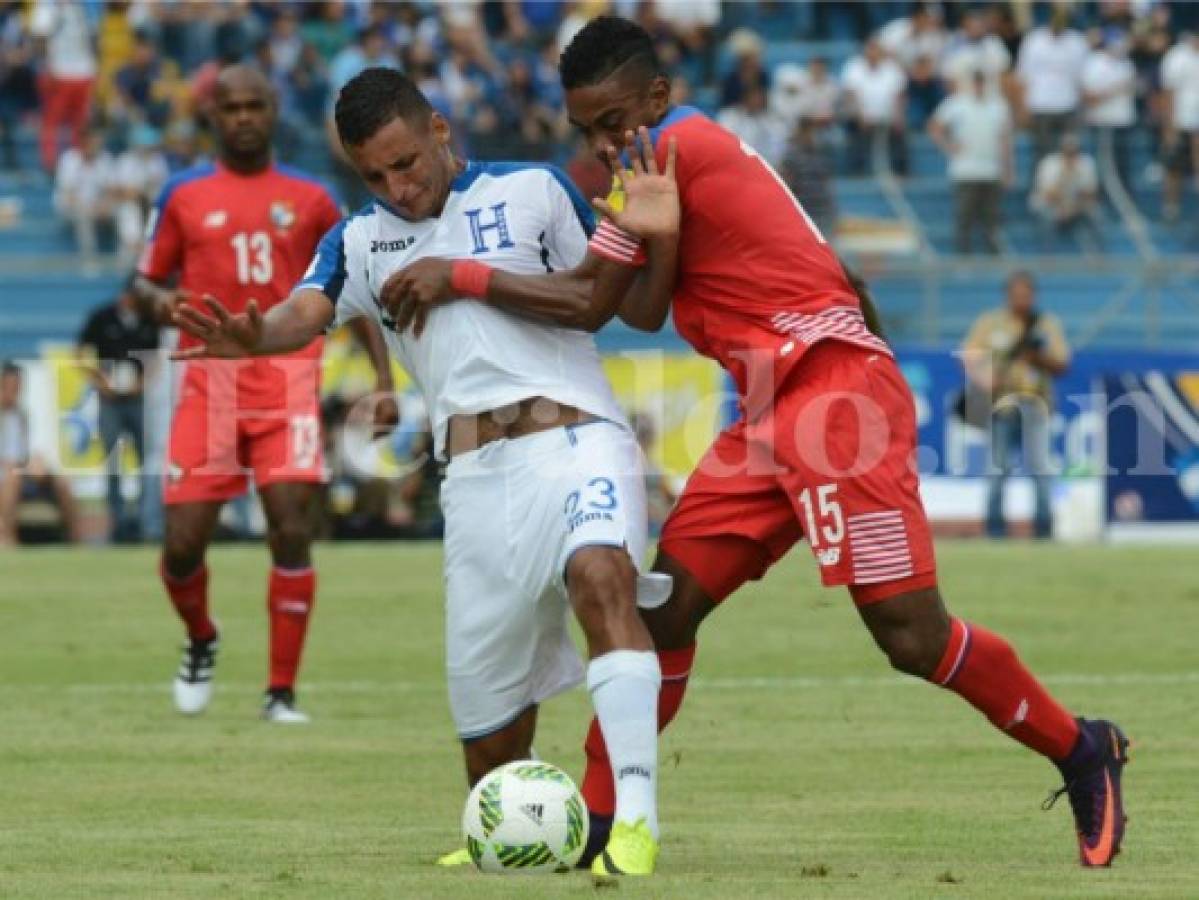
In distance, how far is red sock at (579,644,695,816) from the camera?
28.4 ft

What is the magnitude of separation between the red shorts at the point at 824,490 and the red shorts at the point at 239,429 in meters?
5.04

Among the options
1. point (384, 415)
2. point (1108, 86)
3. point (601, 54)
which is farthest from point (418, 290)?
point (1108, 86)

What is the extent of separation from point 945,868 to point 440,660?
26.3ft

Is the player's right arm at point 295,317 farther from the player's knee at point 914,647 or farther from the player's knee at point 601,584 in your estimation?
the player's knee at point 914,647

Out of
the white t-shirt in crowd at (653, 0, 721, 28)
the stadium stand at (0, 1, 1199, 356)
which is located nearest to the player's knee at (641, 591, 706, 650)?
the stadium stand at (0, 1, 1199, 356)

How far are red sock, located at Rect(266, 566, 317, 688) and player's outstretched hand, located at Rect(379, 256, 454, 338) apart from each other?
4.90 m

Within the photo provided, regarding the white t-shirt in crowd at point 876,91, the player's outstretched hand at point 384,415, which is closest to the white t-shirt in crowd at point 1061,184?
the white t-shirt in crowd at point 876,91

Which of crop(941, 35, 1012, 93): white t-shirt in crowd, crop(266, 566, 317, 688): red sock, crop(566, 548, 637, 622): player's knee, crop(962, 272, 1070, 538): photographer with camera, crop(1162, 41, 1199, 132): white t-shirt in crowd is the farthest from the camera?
crop(1162, 41, 1199, 132): white t-shirt in crowd

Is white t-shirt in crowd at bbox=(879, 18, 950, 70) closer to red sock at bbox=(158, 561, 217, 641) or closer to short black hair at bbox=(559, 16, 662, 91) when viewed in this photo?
red sock at bbox=(158, 561, 217, 641)

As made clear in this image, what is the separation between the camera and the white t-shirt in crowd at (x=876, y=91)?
32344 millimetres

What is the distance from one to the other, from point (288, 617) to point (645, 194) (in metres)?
5.56

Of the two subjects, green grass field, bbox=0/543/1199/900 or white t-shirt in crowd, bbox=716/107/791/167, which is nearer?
green grass field, bbox=0/543/1199/900

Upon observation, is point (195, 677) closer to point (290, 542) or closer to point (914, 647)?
point (290, 542)

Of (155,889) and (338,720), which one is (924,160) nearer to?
(338,720)
